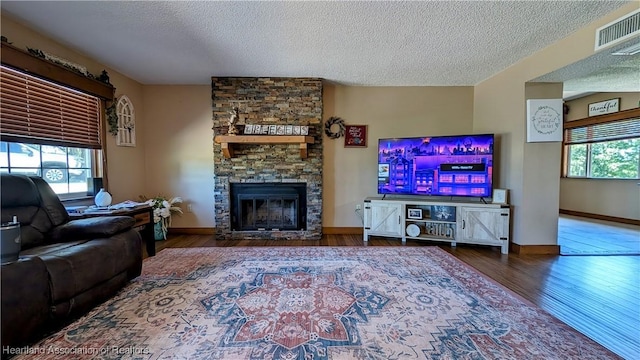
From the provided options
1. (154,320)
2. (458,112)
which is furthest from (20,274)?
(458,112)

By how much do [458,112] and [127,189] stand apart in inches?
213

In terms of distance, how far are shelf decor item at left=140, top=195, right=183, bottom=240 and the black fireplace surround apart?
36.9 inches

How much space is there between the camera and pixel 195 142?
13.9 feet

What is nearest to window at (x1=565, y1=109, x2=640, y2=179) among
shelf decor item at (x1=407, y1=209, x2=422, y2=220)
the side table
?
shelf decor item at (x1=407, y1=209, x2=422, y2=220)

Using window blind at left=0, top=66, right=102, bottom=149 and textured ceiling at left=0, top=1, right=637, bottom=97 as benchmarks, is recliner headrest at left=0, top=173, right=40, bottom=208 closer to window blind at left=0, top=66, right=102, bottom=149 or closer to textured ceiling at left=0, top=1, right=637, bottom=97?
window blind at left=0, top=66, right=102, bottom=149

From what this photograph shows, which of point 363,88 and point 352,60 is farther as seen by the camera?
point 363,88

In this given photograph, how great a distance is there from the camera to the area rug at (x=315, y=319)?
1.50 m

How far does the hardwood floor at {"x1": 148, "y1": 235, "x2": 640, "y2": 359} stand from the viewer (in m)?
1.76

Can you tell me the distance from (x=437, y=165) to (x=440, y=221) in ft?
2.72

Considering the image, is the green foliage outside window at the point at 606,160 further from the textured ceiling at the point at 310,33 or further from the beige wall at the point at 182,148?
the beige wall at the point at 182,148

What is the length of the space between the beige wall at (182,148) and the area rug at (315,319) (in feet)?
5.47

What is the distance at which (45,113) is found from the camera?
2.63m

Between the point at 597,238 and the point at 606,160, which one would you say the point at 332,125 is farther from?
the point at 606,160

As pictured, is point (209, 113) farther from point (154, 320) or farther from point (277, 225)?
point (154, 320)
